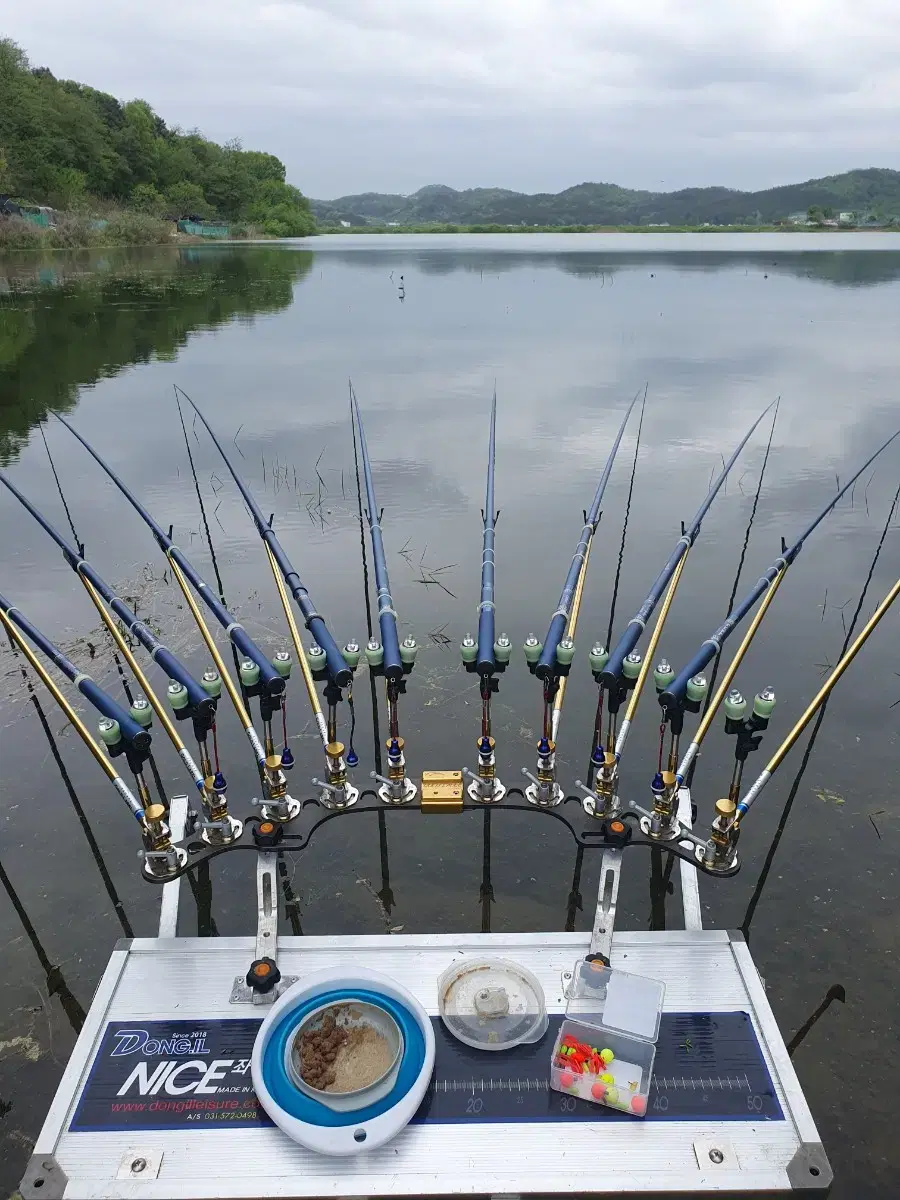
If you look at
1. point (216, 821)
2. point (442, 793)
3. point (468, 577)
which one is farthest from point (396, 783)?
point (468, 577)

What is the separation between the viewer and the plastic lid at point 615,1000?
4.50 metres

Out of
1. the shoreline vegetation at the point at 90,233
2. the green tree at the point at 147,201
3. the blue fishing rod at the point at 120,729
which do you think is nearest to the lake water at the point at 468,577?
the blue fishing rod at the point at 120,729

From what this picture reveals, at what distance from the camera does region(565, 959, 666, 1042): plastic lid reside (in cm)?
450

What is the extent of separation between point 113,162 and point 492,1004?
334ft

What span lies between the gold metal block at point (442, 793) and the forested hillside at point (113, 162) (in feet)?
257

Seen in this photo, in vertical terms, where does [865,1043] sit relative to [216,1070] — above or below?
below

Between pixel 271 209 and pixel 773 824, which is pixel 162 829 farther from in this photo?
pixel 271 209

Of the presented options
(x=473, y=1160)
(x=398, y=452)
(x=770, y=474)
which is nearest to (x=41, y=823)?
(x=473, y=1160)

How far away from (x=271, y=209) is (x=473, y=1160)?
126182 millimetres

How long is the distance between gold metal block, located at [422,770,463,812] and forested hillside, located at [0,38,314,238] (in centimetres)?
7823

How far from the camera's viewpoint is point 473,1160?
13.2 ft

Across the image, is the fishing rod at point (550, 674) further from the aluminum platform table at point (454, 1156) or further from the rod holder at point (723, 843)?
the aluminum platform table at point (454, 1156)

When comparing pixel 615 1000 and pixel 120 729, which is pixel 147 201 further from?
pixel 615 1000

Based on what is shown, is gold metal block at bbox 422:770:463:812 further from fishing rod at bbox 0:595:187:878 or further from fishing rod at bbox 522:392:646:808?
fishing rod at bbox 0:595:187:878
